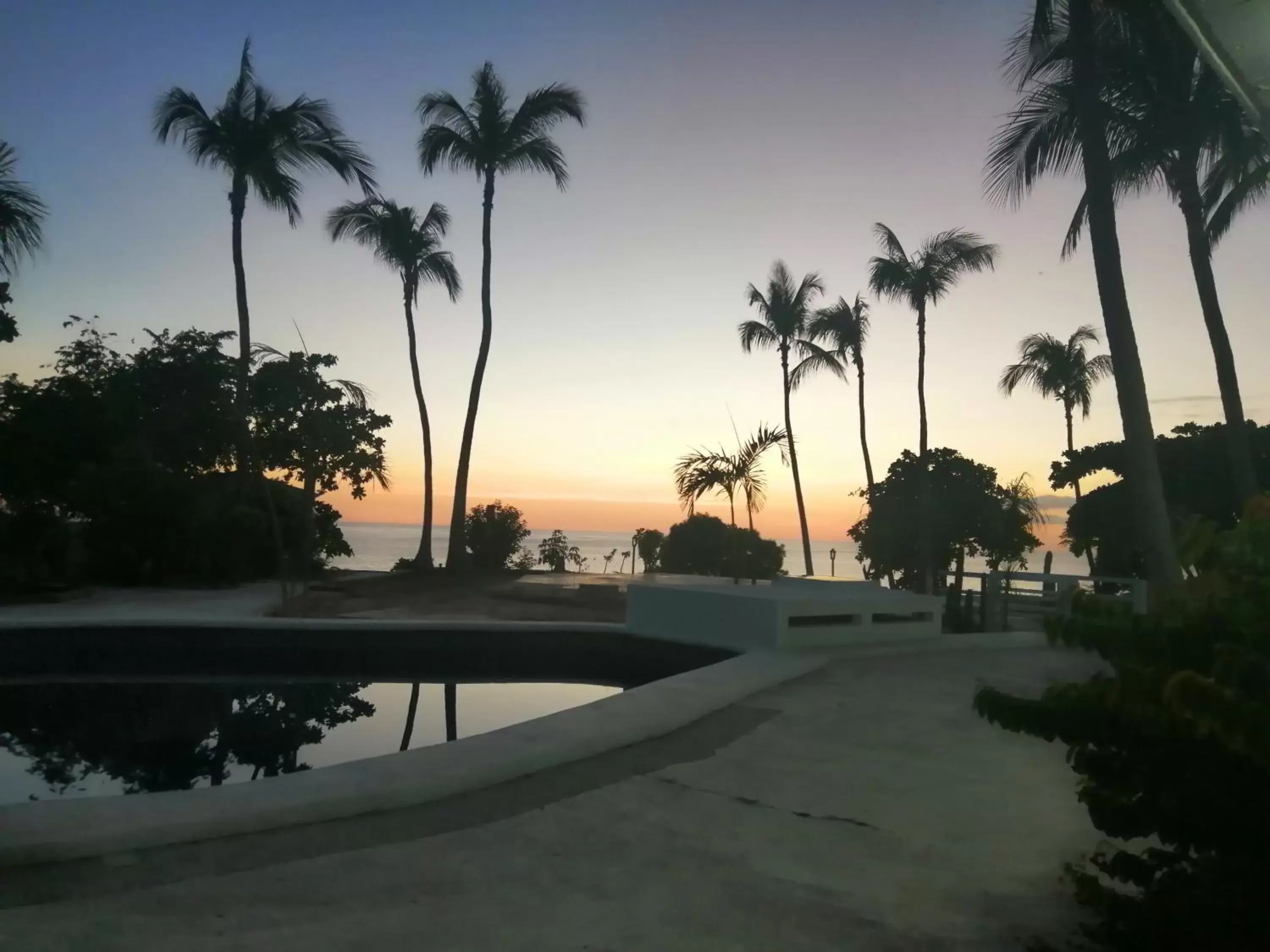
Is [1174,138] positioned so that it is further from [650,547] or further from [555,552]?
[555,552]

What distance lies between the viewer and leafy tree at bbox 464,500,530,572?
25.5m

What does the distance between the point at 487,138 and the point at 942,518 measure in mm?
15290

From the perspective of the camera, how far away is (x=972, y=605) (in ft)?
53.6

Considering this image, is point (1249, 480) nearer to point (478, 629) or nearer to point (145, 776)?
point (478, 629)

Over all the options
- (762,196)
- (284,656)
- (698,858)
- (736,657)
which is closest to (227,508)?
(284,656)

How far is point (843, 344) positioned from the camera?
28391 millimetres

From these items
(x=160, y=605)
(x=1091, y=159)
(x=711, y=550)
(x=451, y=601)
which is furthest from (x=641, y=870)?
(x=711, y=550)

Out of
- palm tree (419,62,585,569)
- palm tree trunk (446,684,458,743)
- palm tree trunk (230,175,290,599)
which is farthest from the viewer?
palm tree (419,62,585,569)

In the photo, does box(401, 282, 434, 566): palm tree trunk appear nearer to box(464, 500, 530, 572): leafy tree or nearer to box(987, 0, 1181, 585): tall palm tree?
box(464, 500, 530, 572): leafy tree

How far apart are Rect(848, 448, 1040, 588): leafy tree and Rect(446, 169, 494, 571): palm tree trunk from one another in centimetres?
1049

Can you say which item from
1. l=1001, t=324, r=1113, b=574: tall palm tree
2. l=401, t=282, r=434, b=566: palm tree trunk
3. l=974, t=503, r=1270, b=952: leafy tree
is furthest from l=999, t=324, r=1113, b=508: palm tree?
l=974, t=503, r=1270, b=952: leafy tree

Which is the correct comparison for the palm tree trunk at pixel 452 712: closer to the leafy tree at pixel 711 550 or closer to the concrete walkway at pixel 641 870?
the concrete walkway at pixel 641 870

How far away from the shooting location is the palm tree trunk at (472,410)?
892 inches

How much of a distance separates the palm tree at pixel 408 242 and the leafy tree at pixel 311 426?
1826 millimetres
